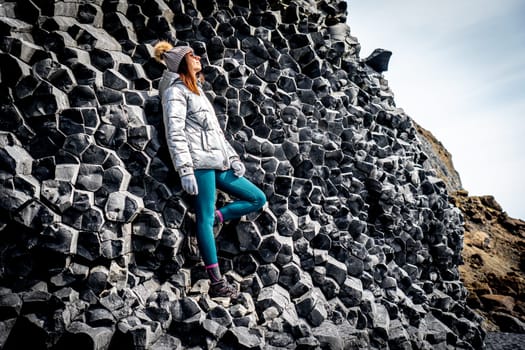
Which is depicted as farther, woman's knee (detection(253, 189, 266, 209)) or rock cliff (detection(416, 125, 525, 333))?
rock cliff (detection(416, 125, 525, 333))

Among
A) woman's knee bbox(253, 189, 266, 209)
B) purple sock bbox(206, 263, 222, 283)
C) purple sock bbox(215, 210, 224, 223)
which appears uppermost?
woman's knee bbox(253, 189, 266, 209)

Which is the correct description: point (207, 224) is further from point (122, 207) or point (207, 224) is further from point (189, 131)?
point (189, 131)

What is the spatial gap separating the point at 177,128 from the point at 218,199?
978 millimetres

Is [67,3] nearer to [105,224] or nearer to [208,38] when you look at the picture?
[208,38]

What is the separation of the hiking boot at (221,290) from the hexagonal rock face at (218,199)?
3.4 inches

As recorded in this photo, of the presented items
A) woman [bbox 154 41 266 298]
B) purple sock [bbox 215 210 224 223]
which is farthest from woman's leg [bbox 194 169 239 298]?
purple sock [bbox 215 210 224 223]

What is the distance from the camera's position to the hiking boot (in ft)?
10.8

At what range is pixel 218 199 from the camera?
384 cm

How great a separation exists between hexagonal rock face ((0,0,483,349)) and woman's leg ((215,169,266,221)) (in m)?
0.35

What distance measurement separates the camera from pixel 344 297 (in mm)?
3977

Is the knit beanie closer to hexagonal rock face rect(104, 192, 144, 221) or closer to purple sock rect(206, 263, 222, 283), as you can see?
hexagonal rock face rect(104, 192, 144, 221)

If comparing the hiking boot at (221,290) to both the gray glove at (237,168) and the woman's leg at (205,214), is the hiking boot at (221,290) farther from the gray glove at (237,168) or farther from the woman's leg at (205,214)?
the gray glove at (237,168)

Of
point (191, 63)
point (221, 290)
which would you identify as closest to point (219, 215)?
point (221, 290)

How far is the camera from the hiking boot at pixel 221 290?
330 centimetres
